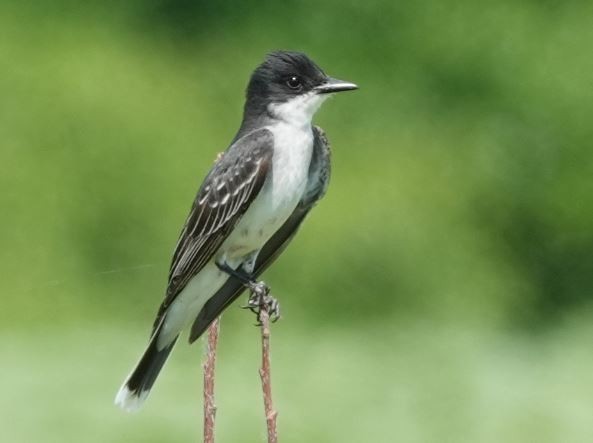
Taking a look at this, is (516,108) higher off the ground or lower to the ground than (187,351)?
higher

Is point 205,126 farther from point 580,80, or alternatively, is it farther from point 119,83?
point 580,80

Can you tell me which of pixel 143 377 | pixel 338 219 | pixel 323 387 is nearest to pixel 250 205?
pixel 143 377

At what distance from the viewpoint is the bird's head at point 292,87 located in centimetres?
429

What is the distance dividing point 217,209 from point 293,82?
0.40 meters

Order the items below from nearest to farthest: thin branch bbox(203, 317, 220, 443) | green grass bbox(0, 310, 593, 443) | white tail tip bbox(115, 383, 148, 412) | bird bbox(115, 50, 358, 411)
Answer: thin branch bbox(203, 317, 220, 443)
white tail tip bbox(115, 383, 148, 412)
bird bbox(115, 50, 358, 411)
green grass bbox(0, 310, 593, 443)

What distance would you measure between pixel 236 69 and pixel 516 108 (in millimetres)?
1306

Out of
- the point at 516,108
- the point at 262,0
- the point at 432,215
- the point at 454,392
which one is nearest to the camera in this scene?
the point at 454,392

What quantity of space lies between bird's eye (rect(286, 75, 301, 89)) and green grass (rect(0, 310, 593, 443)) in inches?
65.5

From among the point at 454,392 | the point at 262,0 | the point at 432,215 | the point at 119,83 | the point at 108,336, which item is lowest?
the point at 454,392

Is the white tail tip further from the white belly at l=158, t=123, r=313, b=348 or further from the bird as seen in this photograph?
the white belly at l=158, t=123, r=313, b=348

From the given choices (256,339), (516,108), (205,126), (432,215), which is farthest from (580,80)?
(256,339)

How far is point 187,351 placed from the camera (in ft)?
19.9

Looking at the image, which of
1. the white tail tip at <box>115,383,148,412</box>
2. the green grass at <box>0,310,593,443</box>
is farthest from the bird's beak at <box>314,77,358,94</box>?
the green grass at <box>0,310,593,443</box>

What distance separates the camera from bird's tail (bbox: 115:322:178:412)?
161 inches
